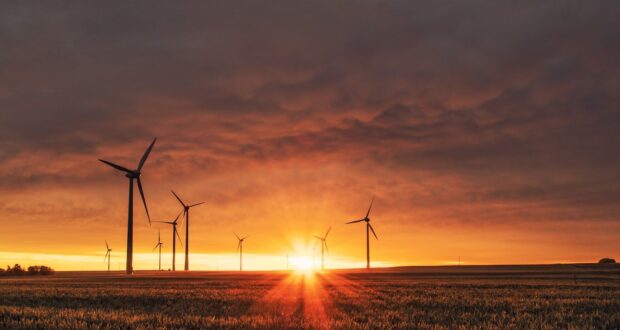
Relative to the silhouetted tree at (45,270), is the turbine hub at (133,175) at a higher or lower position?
higher

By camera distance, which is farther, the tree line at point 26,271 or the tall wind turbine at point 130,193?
the tree line at point 26,271

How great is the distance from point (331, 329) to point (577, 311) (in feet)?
54.5

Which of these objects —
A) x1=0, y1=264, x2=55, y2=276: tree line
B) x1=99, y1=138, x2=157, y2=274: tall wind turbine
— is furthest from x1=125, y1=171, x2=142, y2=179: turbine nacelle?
x1=0, y1=264, x2=55, y2=276: tree line

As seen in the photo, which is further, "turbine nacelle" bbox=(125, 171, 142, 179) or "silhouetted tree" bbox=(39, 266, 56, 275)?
"silhouetted tree" bbox=(39, 266, 56, 275)

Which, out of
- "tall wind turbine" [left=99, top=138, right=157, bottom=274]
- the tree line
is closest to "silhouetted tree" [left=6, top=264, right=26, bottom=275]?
the tree line

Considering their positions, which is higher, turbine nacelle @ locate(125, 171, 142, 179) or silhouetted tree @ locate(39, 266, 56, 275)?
turbine nacelle @ locate(125, 171, 142, 179)

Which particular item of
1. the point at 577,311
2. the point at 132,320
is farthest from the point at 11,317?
the point at 577,311

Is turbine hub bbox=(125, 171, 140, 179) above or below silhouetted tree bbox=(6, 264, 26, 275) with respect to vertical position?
above

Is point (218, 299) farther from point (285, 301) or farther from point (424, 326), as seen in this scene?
point (424, 326)

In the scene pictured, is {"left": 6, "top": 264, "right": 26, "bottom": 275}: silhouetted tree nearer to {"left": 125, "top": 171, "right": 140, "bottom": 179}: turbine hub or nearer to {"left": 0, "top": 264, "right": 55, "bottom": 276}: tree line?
{"left": 0, "top": 264, "right": 55, "bottom": 276}: tree line

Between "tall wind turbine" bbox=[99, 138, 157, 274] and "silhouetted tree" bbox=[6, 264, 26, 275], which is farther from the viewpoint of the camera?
"silhouetted tree" bbox=[6, 264, 26, 275]

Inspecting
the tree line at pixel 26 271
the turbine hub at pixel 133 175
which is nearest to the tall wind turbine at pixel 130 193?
the turbine hub at pixel 133 175

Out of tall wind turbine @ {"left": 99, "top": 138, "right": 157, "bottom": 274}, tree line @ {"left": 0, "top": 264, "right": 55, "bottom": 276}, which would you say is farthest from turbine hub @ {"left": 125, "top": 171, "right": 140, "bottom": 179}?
tree line @ {"left": 0, "top": 264, "right": 55, "bottom": 276}

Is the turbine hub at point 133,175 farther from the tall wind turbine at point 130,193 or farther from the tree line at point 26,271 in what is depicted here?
the tree line at point 26,271
